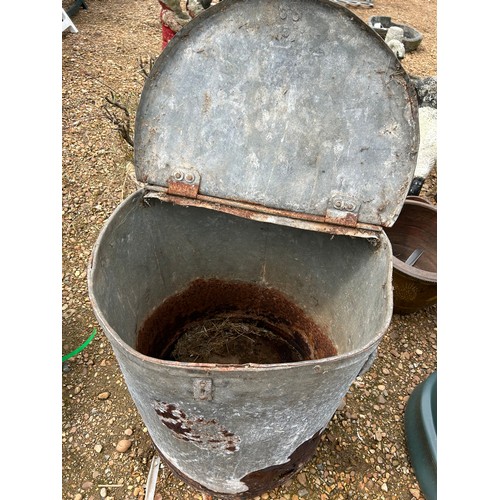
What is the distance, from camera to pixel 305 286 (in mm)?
2158

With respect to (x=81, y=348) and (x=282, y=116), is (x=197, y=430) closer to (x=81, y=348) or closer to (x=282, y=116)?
(x=282, y=116)

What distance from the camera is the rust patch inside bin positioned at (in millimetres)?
2227

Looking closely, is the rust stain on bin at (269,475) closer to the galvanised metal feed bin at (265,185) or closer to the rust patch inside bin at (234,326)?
the galvanised metal feed bin at (265,185)

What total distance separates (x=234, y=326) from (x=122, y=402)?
0.71 meters

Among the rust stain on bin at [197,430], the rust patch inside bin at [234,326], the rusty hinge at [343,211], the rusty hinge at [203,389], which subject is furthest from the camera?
the rust patch inside bin at [234,326]

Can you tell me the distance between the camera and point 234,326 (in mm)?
2400

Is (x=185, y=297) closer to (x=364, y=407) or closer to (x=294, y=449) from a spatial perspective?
(x=294, y=449)

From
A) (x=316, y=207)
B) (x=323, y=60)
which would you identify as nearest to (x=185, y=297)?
(x=316, y=207)

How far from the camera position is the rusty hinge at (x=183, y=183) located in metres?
1.67

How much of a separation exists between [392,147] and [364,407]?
1.44m

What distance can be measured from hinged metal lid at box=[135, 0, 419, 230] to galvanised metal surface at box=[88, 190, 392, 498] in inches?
8.4

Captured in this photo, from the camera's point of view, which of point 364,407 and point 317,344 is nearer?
point 317,344

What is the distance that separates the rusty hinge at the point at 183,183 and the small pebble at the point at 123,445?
126 centimetres

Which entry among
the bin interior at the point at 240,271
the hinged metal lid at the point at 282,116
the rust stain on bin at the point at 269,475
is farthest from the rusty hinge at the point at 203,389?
the hinged metal lid at the point at 282,116
